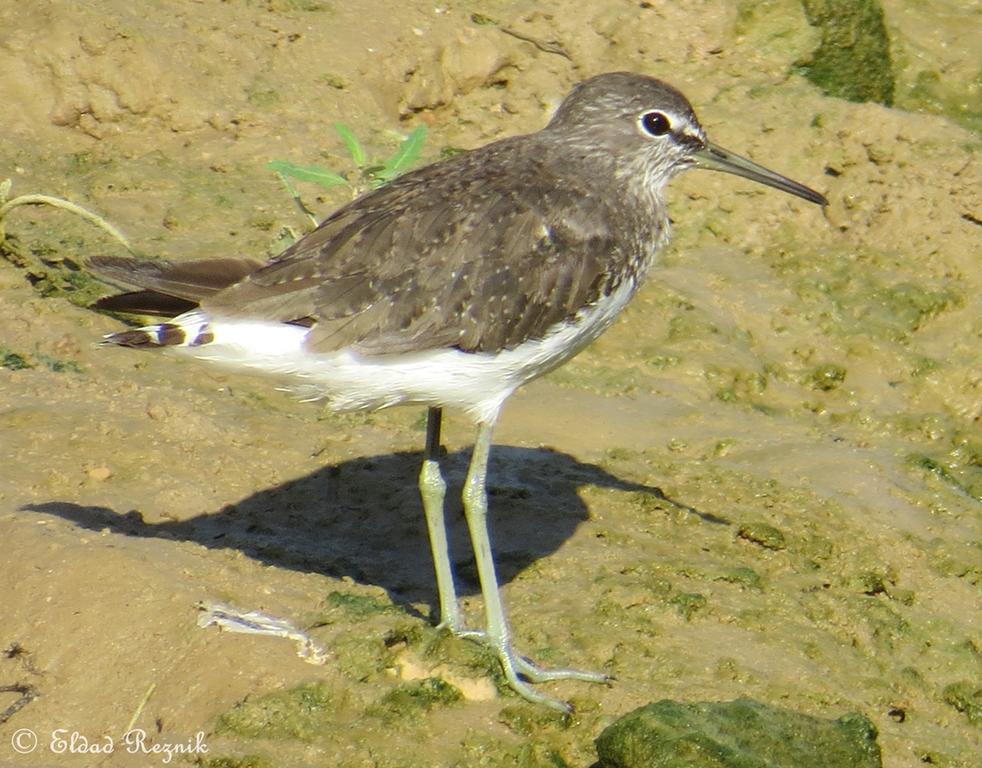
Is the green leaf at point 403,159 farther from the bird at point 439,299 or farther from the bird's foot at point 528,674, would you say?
the bird's foot at point 528,674

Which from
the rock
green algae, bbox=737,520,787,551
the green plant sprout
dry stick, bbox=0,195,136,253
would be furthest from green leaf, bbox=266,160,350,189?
the rock

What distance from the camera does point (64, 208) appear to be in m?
8.54

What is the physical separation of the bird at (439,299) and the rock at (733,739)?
0.70m

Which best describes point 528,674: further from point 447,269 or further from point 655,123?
point 655,123

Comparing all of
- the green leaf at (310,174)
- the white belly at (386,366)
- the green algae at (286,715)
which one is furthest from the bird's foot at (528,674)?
the green leaf at (310,174)

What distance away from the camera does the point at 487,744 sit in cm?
539

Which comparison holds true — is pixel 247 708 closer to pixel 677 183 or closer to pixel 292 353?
pixel 292 353

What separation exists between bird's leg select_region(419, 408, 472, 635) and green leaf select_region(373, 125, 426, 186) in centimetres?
253

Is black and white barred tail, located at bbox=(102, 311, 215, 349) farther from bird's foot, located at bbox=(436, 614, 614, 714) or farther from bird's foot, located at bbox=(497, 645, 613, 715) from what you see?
bird's foot, located at bbox=(497, 645, 613, 715)

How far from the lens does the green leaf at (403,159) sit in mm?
8688

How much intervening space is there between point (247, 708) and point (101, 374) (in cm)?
294

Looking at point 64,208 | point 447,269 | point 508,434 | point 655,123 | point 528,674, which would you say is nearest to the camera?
point 528,674

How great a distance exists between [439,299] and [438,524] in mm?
1056

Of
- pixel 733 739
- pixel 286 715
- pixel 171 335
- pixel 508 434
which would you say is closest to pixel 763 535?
pixel 508 434
